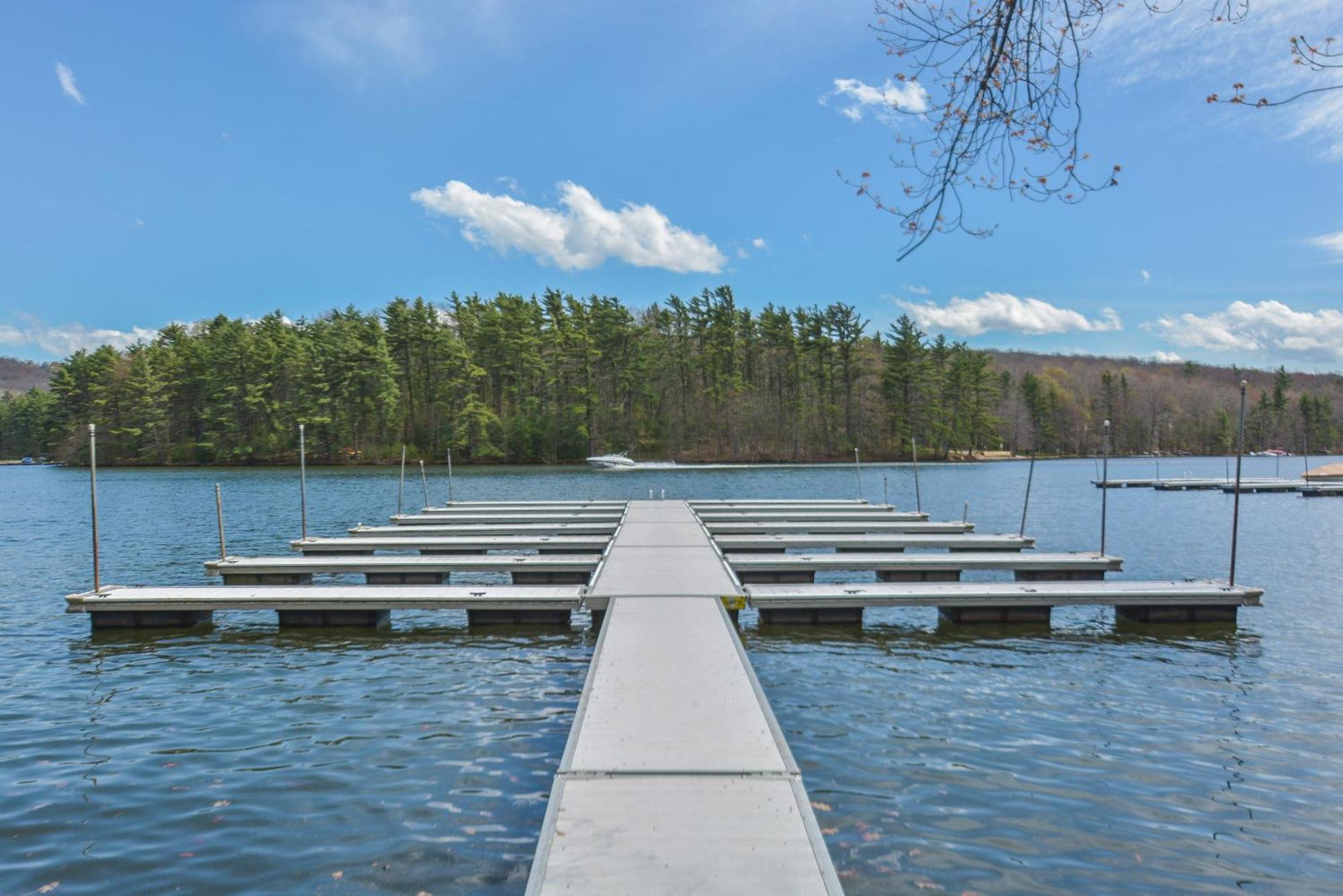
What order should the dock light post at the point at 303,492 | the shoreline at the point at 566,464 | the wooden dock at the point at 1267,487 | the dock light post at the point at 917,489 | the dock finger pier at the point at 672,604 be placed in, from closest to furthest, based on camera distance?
the dock finger pier at the point at 672,604
the dock light post at the point at 303,492
the dock light post at the point at 917,489
the wooden dock at the point at 1267,487
the shoreline at the point at 566,464

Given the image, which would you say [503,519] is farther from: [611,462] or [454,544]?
[611,462]

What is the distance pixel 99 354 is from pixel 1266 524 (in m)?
85.4

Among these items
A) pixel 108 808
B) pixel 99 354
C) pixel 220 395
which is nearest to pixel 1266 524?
pixel 108 808

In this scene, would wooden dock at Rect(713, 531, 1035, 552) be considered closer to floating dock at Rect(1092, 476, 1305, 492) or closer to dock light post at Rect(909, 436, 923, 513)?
dock light post at Rect(909, 436, 923, 513)

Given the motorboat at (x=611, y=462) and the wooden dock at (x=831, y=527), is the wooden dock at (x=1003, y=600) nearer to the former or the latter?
the wooden dock at (x=831, y=527)

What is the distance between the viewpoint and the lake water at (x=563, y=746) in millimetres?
5398

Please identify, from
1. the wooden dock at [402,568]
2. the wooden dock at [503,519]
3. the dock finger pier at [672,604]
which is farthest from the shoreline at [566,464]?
the wooden dock at [402,568]

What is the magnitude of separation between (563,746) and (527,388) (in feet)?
214

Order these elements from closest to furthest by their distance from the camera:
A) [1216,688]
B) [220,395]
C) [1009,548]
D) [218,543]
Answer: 1. [1216,688]
2. [1009,548]
3. [218,543]
4. [220,395]

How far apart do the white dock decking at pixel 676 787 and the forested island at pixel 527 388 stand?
201 feet

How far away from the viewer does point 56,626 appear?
499 inches

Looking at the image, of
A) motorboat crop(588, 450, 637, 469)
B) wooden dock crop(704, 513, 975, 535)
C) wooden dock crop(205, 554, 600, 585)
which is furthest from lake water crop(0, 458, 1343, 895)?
motorboat crop(588, 450, 637, 469)

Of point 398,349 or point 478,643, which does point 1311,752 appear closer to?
point 478,643

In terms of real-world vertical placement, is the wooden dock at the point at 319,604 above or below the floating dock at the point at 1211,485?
above
